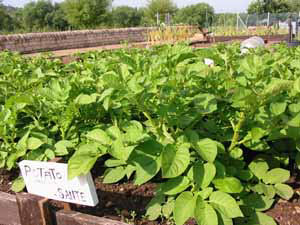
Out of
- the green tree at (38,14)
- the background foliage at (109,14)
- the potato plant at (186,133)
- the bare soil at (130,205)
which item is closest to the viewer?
the potato plant at (186,133)

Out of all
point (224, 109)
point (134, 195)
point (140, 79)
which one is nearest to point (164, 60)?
point (224, 109)

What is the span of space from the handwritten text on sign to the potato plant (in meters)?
0.11

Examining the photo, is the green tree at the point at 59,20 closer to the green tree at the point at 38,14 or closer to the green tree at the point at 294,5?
the green tree at the point at 38,14

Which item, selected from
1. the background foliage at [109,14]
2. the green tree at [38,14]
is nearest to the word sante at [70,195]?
the background foliage at [109,14]

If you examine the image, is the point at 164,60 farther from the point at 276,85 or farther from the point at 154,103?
the point at 276,85

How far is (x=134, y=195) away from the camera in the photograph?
70.0 inches

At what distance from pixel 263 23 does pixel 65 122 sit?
34.4 metres

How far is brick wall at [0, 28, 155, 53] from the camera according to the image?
16273mm

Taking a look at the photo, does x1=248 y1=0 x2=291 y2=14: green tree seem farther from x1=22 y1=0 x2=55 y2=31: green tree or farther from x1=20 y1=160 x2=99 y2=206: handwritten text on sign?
x1=20 y1=160 x2=99 y2=206: handwritten text on sign

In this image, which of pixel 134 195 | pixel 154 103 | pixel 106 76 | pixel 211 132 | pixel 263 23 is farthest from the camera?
pixel 263 23

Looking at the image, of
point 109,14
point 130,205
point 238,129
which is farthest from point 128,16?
point 238,129

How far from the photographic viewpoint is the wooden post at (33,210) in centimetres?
137

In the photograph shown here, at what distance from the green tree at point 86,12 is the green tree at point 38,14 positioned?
47.0 feet

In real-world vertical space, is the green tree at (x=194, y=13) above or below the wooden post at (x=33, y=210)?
above
